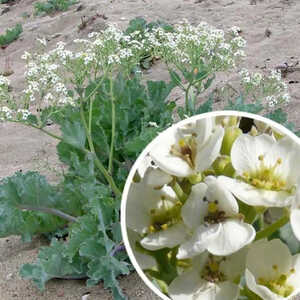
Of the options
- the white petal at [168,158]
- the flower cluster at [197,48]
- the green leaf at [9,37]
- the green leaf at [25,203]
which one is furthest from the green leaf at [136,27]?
the white petal at [168,158]

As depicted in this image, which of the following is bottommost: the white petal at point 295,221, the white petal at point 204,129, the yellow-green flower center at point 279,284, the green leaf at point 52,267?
the green leaf at point 52,267

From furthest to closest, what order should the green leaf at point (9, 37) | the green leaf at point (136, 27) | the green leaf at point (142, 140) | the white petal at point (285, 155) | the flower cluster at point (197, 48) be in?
1. the green leaf at point (9, 37)
2. the green leaf at point (136, 27)
3. the flower cluster at point (197, 48)
4. the green leaf at point (142, 140)
5. the white petal at point (285, 155)

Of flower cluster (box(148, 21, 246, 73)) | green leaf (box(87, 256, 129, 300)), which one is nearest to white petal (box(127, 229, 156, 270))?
green leaf (box(87, 256, 129, 300))

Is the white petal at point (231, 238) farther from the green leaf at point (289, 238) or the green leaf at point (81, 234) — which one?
the green leaf at point (81, 234)

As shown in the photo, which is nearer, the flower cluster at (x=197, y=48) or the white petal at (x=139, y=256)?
the white petal at (x=139, y=256)

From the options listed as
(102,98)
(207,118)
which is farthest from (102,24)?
(207,118)

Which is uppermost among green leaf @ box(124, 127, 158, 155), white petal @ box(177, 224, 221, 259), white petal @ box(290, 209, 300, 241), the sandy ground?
white petal @ box(290, 209, 300, 241)

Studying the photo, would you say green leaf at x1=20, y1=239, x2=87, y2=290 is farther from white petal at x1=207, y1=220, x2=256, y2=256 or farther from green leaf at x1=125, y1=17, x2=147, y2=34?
green leaf at x1=125, y1=17, x2=147, y2=34

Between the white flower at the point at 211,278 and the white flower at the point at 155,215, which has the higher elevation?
the white flower at the point at 155,215
